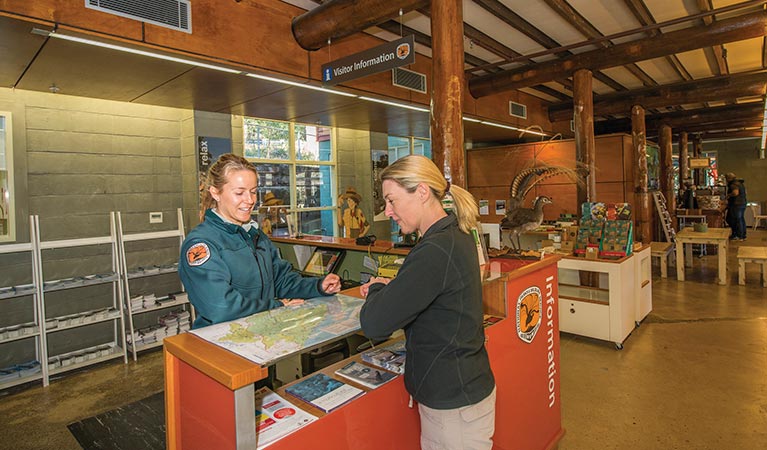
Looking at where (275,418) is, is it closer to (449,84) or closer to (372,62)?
(449,84)

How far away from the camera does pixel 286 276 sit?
77.7 inches

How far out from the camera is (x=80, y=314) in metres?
4.36

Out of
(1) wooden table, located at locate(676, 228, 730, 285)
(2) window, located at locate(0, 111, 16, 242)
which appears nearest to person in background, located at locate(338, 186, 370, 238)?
(2) window, located at locate(0, 111, 16, 242)

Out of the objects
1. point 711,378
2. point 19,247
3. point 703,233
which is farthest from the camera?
point 703,233

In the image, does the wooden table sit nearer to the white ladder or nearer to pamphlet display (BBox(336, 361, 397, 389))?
the white ladder

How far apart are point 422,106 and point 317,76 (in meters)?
1.79

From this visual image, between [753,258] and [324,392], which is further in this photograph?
[753,258]

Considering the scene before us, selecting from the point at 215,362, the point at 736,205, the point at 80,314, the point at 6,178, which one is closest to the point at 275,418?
the point at 215,362

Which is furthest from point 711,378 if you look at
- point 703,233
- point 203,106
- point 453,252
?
point 203,106

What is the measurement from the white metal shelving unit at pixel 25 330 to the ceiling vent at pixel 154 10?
2326mm

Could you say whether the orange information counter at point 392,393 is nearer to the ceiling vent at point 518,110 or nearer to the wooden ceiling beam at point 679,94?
the ceiling vent at point 518,110

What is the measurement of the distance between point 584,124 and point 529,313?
14.5ft

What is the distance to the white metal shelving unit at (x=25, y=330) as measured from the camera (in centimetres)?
379

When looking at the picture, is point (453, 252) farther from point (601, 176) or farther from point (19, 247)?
point (601, 176)
